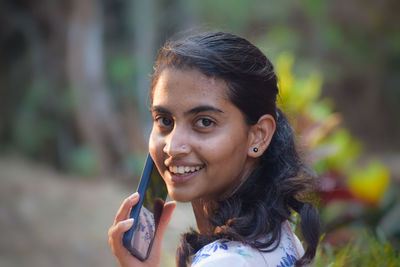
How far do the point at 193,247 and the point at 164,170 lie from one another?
0.26m

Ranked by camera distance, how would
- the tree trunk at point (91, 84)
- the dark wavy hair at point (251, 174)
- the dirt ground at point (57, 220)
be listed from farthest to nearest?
the tree trunk at point (91, 84)
the dirt ground at point (57, 220)
the dark wavy hair at point (251, 174)

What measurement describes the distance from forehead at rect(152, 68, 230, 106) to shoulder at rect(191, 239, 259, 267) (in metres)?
0.43

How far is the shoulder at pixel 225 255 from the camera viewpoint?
4.93 feet

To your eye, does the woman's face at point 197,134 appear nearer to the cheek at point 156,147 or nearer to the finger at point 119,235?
the cheek at point 156,147

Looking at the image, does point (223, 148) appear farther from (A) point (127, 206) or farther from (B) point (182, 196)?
(A) point (127, 206)

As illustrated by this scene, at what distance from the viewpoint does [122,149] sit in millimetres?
10477

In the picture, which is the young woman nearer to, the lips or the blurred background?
the lips

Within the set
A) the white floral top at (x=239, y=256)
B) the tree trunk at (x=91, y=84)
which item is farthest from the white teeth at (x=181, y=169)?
the tree trunk at (x=91, y=84)

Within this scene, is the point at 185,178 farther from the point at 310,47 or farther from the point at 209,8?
the point at 310,47

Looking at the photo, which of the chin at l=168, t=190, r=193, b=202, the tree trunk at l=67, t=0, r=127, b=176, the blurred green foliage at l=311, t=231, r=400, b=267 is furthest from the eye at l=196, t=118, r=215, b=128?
the tree trunk at l=67, t=0, r=127, b=176

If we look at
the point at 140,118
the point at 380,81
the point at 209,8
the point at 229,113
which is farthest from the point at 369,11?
the point at 229,113

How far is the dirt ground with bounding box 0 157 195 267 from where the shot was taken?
7.05 meters

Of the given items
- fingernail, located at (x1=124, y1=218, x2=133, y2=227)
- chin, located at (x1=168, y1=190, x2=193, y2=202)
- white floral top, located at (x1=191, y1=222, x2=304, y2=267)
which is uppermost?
chin, located at (x1=168, y1=190, x2=193, y2=202)

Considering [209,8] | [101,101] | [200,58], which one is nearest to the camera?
[200,58]
